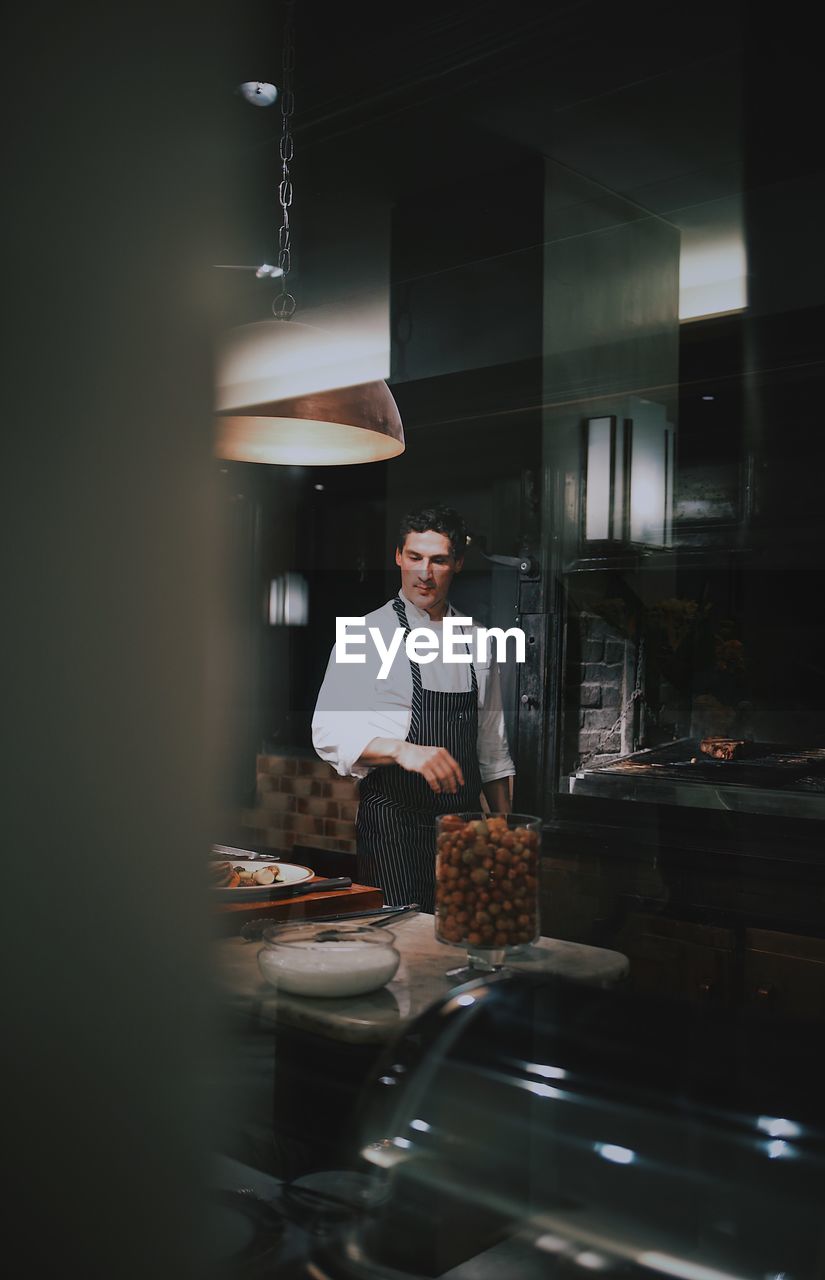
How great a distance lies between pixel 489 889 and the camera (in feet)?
2.75

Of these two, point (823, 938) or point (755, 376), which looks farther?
point (755, 376)

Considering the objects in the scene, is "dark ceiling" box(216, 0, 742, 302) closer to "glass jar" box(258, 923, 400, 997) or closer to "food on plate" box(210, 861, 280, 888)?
"food on plate" box(210, 861, 280, 888)

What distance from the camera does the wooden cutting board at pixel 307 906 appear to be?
993 mm

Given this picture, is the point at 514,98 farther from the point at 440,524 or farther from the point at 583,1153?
the point at 583,1153

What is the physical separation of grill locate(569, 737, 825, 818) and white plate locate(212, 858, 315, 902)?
90 cm

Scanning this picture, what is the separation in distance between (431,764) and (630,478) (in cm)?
70

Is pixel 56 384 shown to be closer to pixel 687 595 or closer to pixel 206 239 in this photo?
pixel 206 239

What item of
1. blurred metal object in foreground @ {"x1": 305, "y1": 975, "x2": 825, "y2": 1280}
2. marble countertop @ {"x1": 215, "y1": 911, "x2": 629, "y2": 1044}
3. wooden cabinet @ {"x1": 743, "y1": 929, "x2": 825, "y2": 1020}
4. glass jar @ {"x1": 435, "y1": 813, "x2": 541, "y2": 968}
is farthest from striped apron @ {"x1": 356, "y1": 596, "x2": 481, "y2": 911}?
blurred metal object in foreground @ {"x1": 305, "y1": 975, "x2": 825, "y2": 1280}

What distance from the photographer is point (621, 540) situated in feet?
6.74

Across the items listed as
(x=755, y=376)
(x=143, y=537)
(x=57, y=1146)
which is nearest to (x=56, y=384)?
(x=143, y=537)

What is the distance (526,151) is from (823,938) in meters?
1.44

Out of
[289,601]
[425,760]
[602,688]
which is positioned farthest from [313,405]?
[602,688]

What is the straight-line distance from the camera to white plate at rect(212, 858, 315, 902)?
1000 millimetres

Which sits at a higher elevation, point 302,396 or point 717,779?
point 302,396
